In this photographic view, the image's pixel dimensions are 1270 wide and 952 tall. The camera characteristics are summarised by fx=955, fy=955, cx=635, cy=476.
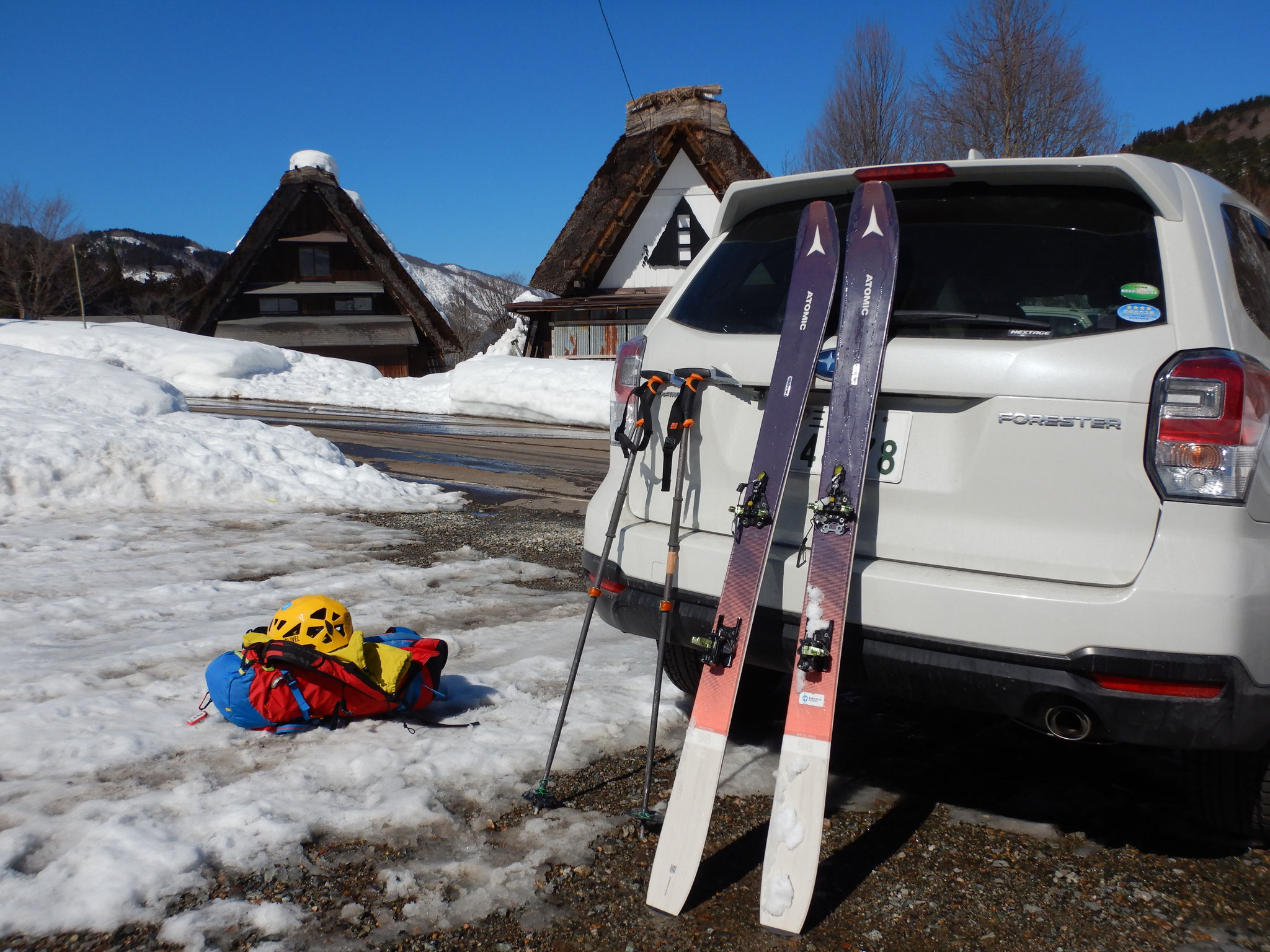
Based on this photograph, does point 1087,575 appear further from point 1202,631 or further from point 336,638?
point 336,638

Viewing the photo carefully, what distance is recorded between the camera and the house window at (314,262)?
115 ft

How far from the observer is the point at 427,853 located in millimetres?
2578

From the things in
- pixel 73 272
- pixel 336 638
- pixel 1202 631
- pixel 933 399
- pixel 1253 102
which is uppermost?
pixel 1253 102

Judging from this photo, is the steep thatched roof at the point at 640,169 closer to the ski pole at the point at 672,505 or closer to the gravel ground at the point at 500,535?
the gravel ground at the point at 500,535

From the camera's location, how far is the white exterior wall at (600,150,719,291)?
25.3 m

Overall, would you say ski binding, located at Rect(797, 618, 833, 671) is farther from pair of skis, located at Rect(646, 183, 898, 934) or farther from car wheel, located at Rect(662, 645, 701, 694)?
car wheel, located at Rect(662, 645, 701, 694)

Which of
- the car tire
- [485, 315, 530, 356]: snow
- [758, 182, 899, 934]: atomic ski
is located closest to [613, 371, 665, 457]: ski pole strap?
[758, 182, 899, 934]: atomic ski

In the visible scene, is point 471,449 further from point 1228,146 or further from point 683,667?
point 1228,146

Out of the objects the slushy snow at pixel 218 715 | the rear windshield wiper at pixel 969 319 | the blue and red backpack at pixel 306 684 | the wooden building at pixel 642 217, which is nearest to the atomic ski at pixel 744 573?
the rear windshield wiper at pixel 969 319

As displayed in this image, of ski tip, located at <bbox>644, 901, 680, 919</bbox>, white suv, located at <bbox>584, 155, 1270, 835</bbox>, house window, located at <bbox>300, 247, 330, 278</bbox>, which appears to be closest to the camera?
white suv, located at <bbox>584, 155, 1270, 835</bbox>

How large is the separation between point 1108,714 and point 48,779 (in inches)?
117

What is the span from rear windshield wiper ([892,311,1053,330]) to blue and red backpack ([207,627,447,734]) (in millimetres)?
2081

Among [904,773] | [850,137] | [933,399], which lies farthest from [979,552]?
[850,137]

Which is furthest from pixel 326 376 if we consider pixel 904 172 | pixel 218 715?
pixel 904 172
